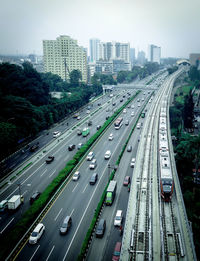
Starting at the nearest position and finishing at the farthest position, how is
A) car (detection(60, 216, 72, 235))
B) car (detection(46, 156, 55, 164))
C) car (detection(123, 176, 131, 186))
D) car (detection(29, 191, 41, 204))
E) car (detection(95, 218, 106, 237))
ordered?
1. car (detection(95, 218, 106, 237))
2. car (detection(60, 216, 72, 235))
3. car (detection(29, 191, 41, 204))
4. car (detection(123, 176, 131, 186))
5. car (detection(46, 156, 55, 164))

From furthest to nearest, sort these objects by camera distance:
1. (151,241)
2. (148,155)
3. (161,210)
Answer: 1. (148,155)
2. (161,210)
3. (151,241)

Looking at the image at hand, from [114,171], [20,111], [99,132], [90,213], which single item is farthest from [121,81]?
[90,213]

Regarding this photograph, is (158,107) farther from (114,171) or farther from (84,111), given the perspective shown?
(114,171)

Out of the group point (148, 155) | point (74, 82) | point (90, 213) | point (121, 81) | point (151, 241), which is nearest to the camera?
point (151, 241)

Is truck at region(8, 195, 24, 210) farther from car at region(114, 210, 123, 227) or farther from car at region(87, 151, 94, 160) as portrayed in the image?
car at region(87, 151, 94, 160)

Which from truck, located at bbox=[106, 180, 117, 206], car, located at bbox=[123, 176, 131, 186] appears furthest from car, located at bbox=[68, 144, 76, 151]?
truck, located at bbox=[106, 180, 117, 206]

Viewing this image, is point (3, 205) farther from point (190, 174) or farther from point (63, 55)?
point (63, 55)

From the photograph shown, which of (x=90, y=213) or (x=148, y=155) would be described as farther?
(x=148, y=155)

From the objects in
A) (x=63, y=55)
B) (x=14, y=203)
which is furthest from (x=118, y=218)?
(x=63, y=55)
